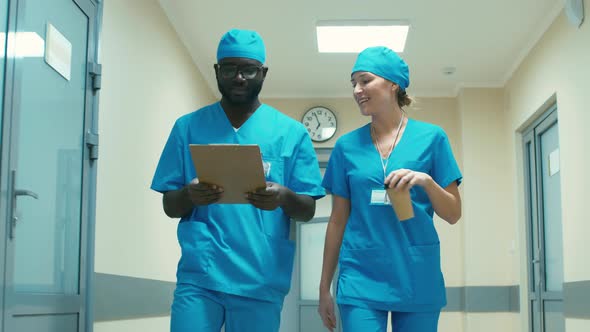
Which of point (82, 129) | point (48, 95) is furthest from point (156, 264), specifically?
point (48, 95)

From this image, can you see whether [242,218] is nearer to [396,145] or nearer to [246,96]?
[246,96]

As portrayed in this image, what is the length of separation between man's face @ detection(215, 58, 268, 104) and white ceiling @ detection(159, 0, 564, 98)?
2865 millimetres

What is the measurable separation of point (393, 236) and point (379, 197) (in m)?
0.12

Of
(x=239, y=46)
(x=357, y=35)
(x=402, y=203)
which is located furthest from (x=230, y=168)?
(x=357, y=35)

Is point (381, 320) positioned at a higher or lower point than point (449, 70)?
lower

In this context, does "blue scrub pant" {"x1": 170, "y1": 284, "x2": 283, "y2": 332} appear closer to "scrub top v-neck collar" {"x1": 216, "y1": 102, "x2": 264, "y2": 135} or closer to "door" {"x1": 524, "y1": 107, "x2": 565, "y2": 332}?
"scrub top v-neck collar" {"x1": 216, "y1": 102, "x2": 264, "y2": 135}

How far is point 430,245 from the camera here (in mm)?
2277

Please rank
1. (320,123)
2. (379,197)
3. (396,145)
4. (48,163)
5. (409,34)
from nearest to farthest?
1. (379,197)
2. (396,145)
3. (48,163)
4. (409,34)
5. (320,123)

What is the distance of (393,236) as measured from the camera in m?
2.26

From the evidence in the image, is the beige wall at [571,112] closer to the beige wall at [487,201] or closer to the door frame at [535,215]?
the door frame at [535,215]

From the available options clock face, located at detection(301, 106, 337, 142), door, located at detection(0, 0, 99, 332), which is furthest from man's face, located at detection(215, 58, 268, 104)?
clock face, located at detection(301, 106, 337, 142)

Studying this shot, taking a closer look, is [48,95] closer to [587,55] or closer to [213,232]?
[213,232]

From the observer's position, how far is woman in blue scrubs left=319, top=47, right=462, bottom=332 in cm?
222

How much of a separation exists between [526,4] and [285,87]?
2747 millimetres
